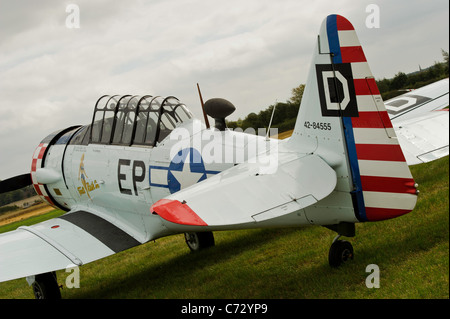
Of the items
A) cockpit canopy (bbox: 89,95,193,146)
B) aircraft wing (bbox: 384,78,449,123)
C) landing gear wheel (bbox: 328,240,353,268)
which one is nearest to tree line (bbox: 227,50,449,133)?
aircraft wing (bbox: 384,78,449,123)

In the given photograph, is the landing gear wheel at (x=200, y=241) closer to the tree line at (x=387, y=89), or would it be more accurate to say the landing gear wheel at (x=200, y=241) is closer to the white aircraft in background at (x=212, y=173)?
the white aircraft in background at (x=212, y=173)

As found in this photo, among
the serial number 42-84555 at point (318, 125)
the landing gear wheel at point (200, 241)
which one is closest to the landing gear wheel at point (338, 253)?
the serial number 42-84555 at point (318, 125)

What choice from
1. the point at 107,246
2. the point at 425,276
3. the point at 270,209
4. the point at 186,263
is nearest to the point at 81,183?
the point at 107,246

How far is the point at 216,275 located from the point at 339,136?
284cm

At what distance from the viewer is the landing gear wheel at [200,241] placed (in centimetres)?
767

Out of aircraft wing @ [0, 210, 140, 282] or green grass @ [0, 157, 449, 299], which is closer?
green grass @ [0, 157, 449, 299]

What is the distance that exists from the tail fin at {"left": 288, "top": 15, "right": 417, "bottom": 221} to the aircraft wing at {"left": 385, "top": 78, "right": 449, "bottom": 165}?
1.03 meters

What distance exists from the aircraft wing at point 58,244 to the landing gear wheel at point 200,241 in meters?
1.67

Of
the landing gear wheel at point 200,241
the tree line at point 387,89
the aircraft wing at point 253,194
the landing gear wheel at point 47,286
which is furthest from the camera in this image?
the tree line at point 387,89

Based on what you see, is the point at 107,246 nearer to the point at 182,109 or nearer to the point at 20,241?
the point at 20,241

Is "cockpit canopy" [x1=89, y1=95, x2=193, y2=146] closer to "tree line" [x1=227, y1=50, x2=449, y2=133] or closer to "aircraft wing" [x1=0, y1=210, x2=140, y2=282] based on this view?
"aircraft wing" [x1=0, y1=210, x2=140, y2=282]

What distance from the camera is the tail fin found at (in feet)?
13.5

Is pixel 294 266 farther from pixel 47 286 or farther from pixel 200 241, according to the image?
pixel 47 286

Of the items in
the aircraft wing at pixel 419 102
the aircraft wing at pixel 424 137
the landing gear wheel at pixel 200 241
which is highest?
the aircraft wing at pixel 419 102
